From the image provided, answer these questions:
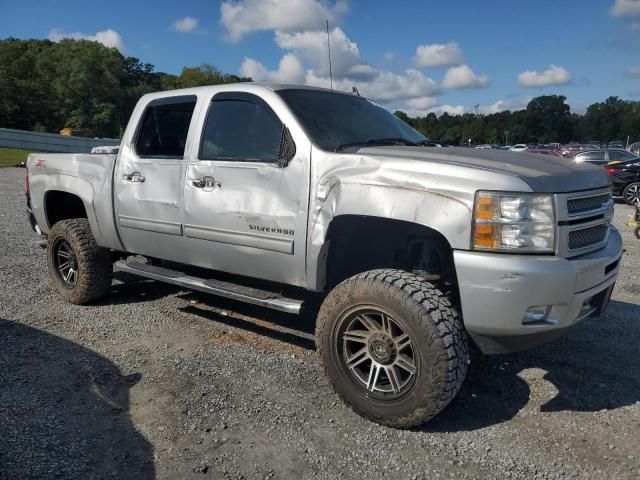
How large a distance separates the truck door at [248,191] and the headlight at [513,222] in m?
1.16

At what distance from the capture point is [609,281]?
3295mm

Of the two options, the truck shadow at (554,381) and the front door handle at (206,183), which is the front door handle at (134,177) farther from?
the truck shadow at (554,381)

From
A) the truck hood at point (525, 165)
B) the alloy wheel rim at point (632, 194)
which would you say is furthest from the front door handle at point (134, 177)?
the alloy wheel rim at point (632, 194)

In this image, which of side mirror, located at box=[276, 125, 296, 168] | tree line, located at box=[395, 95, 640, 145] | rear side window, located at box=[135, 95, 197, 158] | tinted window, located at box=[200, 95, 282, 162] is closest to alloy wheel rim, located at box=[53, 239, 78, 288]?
rear side window, located at box=[135, 95, 197, 158]

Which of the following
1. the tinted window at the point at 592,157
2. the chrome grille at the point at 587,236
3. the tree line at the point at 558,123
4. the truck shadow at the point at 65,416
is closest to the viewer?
the truck shadow at the point at 65,416

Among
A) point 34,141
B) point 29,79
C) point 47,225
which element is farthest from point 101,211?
point 29,79

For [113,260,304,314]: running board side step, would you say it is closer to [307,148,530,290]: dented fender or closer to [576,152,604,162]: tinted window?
[307,148,530,290]: dented fender

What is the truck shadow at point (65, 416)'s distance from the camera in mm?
2770

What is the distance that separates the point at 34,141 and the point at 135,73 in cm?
7217

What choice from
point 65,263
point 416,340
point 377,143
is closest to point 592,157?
point 377,143

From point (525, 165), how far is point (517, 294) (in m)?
0.79

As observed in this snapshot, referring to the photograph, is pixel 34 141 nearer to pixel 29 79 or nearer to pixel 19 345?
pixel 19 345

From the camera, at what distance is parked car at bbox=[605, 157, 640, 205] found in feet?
49.1

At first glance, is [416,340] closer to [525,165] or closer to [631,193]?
[525,165]
